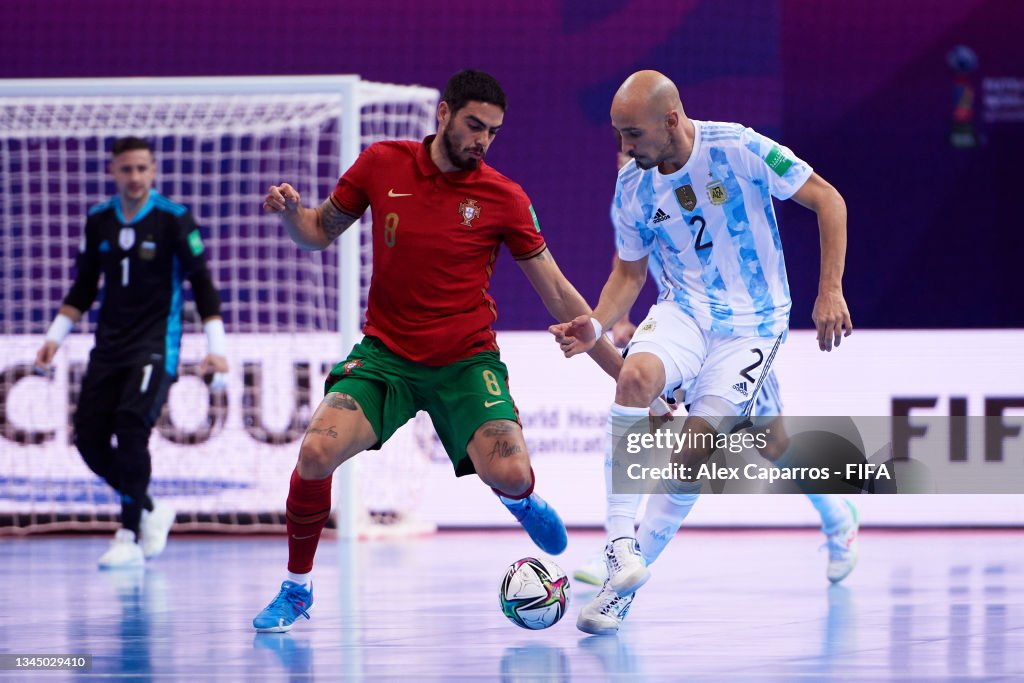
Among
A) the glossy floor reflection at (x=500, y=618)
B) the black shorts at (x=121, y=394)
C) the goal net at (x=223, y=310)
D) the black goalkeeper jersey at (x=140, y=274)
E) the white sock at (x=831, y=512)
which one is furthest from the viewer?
the goal net at (x=223, y=310)

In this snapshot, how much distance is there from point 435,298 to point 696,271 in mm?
1041

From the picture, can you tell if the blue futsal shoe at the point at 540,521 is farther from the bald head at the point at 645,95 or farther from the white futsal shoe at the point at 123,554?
the white futsal shoe at the point at 123,554

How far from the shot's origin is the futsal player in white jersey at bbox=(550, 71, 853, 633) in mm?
5137

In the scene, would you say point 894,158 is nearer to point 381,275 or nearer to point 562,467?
point 562,467

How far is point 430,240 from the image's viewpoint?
525cm

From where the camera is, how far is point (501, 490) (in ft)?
17.3

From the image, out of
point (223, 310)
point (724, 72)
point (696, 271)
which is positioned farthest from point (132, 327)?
point (724, 72)

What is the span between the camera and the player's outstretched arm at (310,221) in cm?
512

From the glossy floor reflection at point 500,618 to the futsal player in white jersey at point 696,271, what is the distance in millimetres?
551

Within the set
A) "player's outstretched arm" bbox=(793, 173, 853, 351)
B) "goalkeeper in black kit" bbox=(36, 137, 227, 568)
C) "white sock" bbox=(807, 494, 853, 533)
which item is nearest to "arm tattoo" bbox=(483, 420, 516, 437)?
"player's outstretched arm" bbox=(793, 173, 853, 351)

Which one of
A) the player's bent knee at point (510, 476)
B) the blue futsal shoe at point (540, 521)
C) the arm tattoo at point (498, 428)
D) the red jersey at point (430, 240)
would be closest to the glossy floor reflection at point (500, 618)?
the blue futsal shoe at point (540, 521)

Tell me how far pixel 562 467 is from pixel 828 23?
4717 mm

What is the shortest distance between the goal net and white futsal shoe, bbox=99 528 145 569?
1602mm

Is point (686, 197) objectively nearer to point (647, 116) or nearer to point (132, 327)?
point (647, 116)
